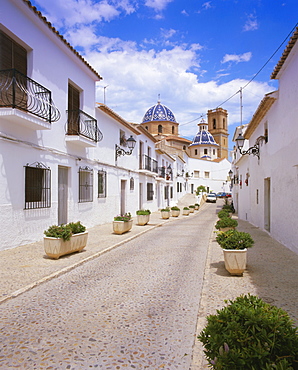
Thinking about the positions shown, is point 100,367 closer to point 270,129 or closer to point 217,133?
point 270,129

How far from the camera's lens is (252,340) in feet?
6.33

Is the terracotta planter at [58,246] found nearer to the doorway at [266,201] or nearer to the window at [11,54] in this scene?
the window at [11,54]

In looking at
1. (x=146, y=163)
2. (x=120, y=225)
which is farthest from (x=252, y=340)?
(x=146, y=163)

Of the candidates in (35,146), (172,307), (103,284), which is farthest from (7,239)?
(172,307)

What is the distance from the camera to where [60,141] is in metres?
10.3

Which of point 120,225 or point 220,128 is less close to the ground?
point 220,128

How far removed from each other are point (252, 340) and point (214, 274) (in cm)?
415

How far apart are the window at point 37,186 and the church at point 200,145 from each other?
3096cm

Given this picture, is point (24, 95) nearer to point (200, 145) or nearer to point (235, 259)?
point (235, 259)

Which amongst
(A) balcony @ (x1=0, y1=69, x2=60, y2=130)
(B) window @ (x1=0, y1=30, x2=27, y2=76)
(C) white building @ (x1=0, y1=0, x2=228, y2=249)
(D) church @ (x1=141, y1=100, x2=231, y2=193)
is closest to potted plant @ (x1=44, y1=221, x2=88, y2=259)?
(C) white building @ (x1=0, y1=0, x2=228, y2=249)

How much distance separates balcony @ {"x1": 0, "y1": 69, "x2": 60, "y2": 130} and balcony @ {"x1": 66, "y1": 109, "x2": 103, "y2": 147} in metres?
1.29

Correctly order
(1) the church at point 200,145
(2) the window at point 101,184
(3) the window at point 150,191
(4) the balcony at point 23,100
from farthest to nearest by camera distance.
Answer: (1) the church at point 200,145 < (3) the window at point 150,191 < (2) the window at point 101,184 < (4) the balcony at point 23,100

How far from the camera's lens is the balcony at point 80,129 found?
10758 millimetres

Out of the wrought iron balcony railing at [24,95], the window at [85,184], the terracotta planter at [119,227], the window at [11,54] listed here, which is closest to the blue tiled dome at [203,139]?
the window at [85,184]
